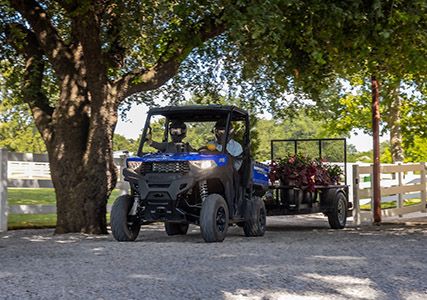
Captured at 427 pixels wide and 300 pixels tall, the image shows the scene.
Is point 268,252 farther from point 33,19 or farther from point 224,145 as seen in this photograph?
point 33,19

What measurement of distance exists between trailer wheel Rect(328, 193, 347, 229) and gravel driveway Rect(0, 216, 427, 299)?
14.0 feet

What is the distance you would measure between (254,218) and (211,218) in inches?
64.5

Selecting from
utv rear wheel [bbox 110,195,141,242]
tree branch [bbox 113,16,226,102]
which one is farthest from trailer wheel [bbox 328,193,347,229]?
utv rear wheel [bbox 110,195,141,242]

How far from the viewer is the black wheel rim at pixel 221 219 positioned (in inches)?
398

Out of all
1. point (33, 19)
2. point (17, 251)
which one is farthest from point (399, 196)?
point (17, 251)

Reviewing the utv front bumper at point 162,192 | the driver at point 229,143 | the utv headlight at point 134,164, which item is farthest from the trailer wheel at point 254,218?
the utv headlight at point 134,164

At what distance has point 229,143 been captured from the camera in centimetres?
1059

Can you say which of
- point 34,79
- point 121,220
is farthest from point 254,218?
point 34,79

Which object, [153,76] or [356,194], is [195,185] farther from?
[356,194]

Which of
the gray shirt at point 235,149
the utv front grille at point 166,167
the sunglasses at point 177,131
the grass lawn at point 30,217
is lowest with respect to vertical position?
the grass lawn at point 30,217

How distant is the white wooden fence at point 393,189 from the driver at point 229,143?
20.3 feet

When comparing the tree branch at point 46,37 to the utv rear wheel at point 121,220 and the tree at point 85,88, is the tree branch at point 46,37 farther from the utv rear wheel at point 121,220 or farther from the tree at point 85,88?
the utv rear wheel at point 121,220

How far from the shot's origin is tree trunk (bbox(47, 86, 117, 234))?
12633mm

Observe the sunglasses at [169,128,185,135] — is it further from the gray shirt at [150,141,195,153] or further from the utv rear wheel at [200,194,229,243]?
the utv rear wheel at [200,194,229,243]
